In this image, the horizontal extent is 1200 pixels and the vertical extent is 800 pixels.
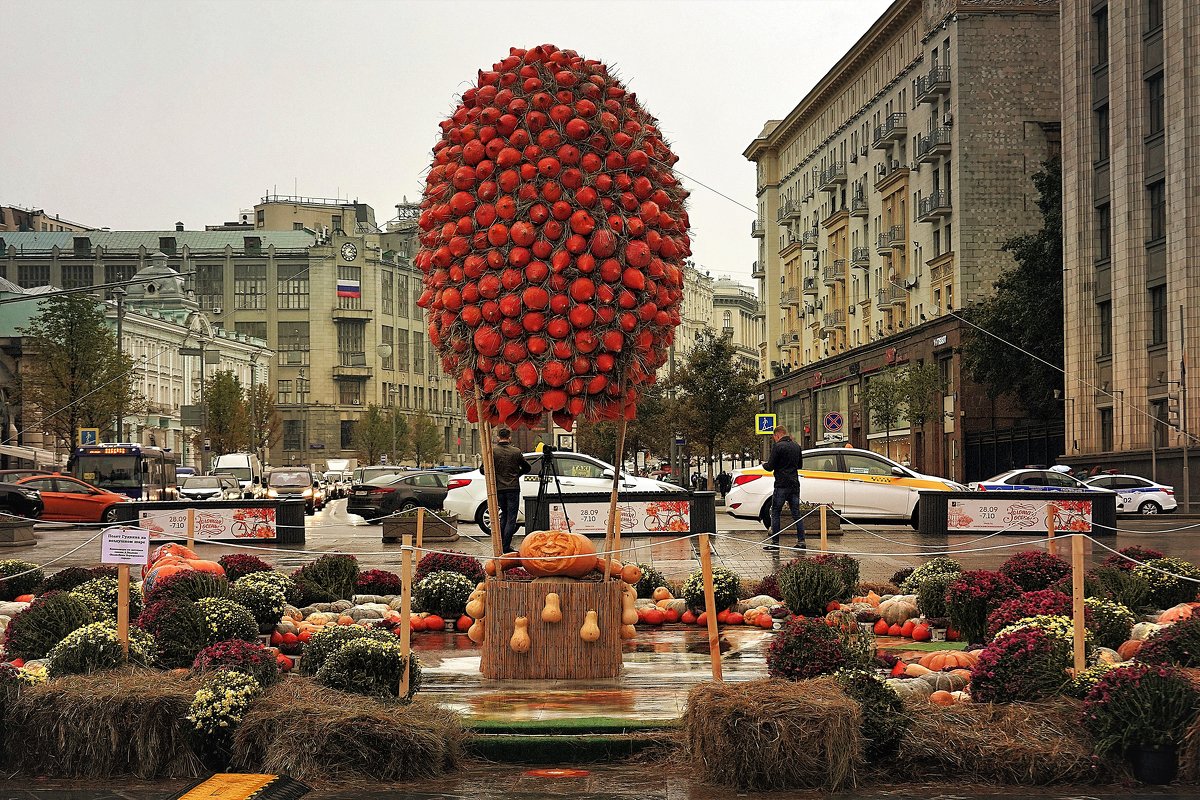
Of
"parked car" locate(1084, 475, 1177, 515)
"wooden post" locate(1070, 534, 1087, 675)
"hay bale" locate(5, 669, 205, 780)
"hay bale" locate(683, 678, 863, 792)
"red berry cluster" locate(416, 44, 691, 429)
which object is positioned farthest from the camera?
"parked car" locate(1084, 475, 1177, 515)

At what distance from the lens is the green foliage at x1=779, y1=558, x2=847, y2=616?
1401 cm

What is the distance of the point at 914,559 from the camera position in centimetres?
2134

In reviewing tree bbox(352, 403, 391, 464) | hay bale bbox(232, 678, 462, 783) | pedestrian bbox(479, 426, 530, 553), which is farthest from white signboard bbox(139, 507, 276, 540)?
tree bbox(352, 403, 391, 464)

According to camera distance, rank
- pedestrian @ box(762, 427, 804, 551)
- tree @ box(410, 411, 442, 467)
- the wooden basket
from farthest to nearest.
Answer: tree @ box(410, 411, 442, 467)
pedestrian @ box(762, 427, 804, 551)
the wooden basket

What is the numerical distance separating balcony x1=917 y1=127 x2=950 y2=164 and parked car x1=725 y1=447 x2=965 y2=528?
37870 millimetres

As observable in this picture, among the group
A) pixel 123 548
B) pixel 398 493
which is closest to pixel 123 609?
pixel 123 548

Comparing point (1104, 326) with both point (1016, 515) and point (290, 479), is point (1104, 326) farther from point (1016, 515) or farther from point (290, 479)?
point (290, 479)

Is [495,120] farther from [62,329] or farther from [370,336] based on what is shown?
[370,336]

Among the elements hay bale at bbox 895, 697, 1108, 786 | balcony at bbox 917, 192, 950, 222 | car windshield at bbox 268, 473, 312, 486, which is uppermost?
balcony at bbox 917, 192, 950, 222

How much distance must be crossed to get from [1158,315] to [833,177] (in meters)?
43.4

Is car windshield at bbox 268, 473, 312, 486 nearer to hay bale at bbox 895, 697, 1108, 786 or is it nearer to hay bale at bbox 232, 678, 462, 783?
hay bale at bbox 232, 678, 462, 783

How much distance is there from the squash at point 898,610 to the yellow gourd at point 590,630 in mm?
4215

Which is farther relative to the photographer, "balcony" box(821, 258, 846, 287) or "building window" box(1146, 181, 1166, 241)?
"balcony" box(821, 258, 846, 287)

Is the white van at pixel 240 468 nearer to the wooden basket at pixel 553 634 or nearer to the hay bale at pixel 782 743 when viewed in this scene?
the wooden basket at pixel 553 634
